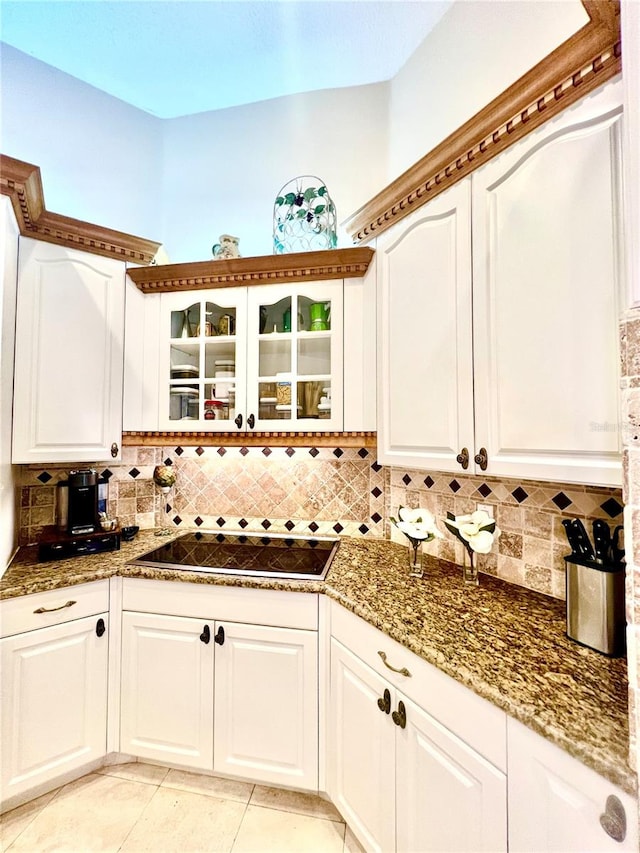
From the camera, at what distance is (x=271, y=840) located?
1.31 m

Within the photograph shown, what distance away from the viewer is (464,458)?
1224 mm

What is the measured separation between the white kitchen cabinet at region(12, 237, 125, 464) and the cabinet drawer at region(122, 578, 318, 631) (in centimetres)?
69

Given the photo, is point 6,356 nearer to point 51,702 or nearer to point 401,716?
point 51,702

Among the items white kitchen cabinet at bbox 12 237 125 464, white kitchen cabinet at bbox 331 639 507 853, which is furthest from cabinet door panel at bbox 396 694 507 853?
white kitchen cabinet at bbox 12 237 125 464

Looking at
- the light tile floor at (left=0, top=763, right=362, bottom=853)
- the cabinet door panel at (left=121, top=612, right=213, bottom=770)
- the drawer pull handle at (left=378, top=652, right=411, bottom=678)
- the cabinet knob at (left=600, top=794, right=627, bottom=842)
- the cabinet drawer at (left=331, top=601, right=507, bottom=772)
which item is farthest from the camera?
the cabinet door panel at (left=121, top=612, right=213, bottom=770)

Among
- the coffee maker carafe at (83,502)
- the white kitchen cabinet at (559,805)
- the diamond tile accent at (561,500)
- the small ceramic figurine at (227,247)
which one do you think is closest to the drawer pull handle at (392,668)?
the white kitchen cabinet at (559,805)

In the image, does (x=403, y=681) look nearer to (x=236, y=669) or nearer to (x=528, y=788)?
(x=528, y=788)

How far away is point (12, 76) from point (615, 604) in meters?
3.36

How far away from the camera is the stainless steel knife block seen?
2.98 ft

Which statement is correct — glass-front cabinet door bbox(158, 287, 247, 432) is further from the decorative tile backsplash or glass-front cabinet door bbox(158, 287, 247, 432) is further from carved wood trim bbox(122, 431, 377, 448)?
the decorative tile backsplash

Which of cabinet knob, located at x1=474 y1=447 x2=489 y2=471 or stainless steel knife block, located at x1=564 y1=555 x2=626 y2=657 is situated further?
cabinet knob, located at x1=474 y1=447 x2=489 y2=471

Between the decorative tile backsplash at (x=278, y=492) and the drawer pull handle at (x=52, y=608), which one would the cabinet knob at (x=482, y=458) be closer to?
the decorative tile backsplash at (x=278, y=492)

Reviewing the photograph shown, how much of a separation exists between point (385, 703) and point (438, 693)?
0.23 metres

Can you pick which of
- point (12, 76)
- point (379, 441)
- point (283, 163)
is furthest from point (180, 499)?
point (12, 76)
